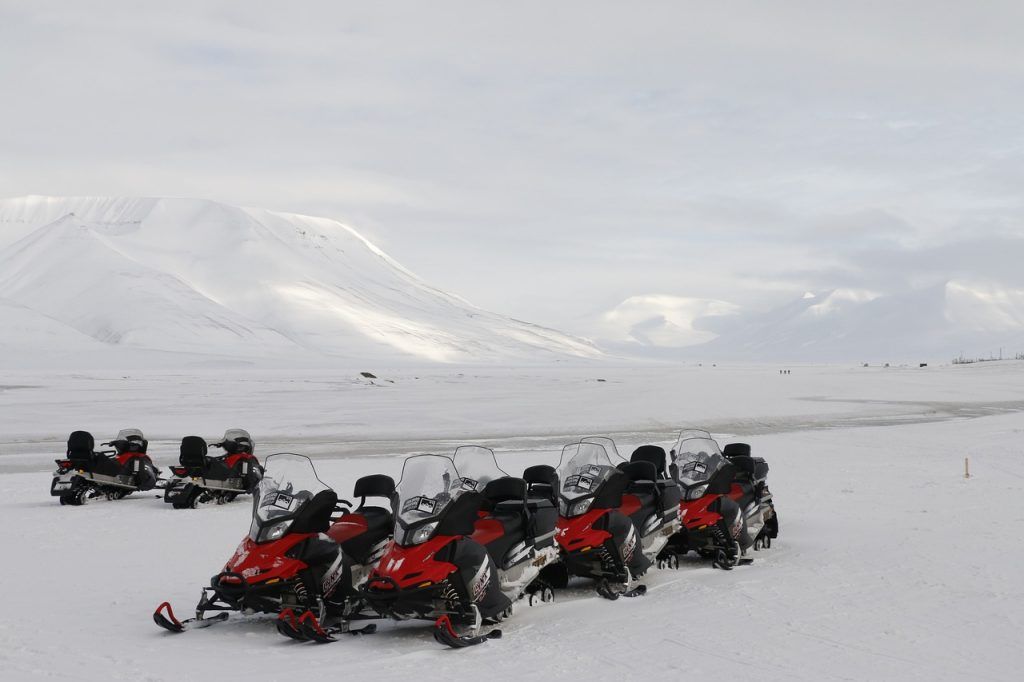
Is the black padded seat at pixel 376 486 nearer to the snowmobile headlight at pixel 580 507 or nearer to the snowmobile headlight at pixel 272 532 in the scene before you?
the snowmobile headlight at pixel 272 532

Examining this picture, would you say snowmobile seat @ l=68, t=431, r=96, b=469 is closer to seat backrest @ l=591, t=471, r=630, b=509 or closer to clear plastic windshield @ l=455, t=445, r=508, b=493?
clear plastic windshield @ l=455, t=445, r=508, b=493

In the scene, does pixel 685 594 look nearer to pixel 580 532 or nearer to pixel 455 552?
pixel 580 532

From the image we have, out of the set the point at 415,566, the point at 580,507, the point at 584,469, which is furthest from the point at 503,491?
the point at 584,469

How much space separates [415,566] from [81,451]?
38.6 feet

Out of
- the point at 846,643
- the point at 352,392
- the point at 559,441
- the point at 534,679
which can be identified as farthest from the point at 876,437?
the point at 352,392

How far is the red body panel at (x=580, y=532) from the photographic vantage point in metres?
10.8

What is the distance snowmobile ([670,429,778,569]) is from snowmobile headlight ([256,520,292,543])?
5216mm

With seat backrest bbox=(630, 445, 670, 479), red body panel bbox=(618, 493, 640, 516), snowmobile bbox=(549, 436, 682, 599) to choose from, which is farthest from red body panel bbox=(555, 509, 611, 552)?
seat backrest bbox=(630, 445, 670, 479)

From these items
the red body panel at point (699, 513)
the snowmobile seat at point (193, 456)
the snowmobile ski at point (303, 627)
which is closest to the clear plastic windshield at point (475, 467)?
the snowmobile ski at point (303, 627)

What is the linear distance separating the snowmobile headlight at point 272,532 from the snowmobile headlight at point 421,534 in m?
1.26

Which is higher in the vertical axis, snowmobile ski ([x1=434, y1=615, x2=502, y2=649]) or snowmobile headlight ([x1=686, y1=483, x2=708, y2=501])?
snowmobile headlight ([x1=686, y1=483, x2=708, y2=501])

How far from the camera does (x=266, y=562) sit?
9.26 metres

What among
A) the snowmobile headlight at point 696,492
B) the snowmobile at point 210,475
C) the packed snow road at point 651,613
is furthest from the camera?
the snowmobile at point 210,475

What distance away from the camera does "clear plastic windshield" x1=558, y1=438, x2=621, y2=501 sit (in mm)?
11328
